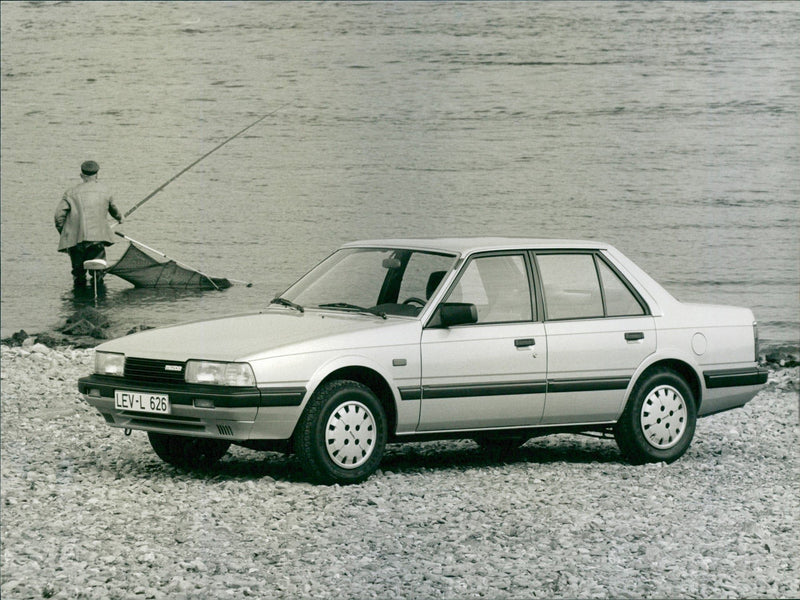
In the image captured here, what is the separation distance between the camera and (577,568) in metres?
6.44

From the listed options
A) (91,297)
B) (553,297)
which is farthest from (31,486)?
(91,297)

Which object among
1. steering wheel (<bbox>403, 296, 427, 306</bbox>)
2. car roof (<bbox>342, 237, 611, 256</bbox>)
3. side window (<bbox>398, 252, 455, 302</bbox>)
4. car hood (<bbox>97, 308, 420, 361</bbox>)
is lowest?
car hood (<bbox>97, 308, 420, 361</bbox>)

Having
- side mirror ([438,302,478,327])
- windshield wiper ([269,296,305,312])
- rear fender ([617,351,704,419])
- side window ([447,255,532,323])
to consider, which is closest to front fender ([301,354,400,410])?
side mirror ([438,302,478,327])

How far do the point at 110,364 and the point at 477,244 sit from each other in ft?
8.19

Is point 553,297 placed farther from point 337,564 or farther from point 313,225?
point 313,225

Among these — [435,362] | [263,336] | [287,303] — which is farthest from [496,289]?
[263,336]

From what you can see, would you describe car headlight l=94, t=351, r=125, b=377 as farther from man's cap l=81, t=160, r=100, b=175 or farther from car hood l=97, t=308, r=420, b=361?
man's cap l=81, t=160, r=100, b=175

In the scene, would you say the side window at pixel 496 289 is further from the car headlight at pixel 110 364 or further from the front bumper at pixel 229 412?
the car headlight at pixel 110 364

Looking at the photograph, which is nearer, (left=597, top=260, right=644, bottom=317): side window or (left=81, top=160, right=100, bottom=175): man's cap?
(left=597, top=260, right=644, bottom=317): side window

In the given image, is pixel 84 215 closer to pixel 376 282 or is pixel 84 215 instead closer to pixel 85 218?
pixel 85 218

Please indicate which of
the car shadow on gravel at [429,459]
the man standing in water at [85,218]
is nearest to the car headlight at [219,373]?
the car shadow on gravel at [429,459]

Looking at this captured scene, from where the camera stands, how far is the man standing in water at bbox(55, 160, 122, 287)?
823 inches

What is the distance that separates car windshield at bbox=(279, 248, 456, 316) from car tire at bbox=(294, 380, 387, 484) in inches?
29.0

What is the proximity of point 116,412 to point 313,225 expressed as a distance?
31.6 metres
